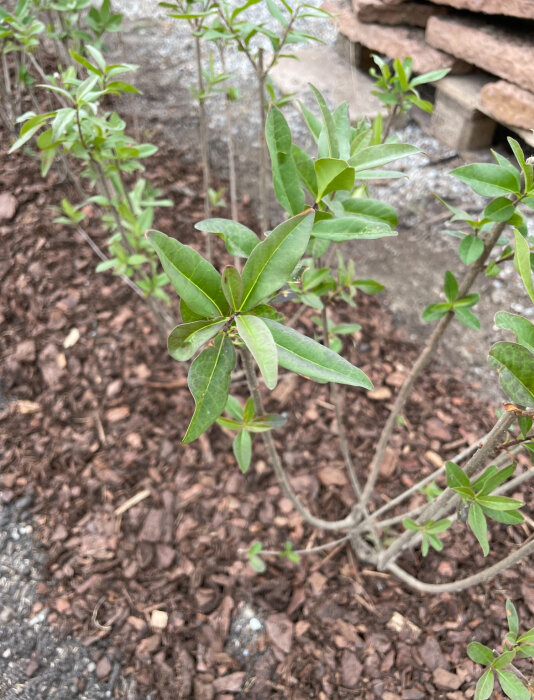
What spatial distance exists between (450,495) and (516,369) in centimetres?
50

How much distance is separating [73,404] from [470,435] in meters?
1.57

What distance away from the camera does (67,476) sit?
6.39ft

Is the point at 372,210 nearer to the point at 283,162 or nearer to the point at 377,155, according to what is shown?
the point at 377,155

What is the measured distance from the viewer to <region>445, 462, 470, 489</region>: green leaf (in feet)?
3.26

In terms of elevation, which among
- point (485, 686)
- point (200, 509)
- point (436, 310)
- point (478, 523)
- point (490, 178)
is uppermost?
point (490, 178)

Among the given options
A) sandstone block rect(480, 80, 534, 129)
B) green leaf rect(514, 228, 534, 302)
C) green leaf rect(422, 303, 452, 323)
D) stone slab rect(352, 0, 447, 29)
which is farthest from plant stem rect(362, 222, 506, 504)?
stone slab rect(352, 0, 447, 29)

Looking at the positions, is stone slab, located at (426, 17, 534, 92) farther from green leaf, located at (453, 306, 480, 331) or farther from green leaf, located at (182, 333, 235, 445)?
green leaf, located at (182, 333, 235, 445)

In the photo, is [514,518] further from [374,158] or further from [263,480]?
[263,480]

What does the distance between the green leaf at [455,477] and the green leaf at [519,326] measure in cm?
31

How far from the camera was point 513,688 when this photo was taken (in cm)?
99

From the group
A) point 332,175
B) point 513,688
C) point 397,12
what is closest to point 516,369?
point 332,175

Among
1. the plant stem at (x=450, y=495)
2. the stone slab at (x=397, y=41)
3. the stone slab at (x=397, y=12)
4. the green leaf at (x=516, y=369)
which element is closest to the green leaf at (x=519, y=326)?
the green leaf at (x=516, y=369)

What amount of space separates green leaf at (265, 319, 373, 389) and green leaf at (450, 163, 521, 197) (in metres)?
0.51

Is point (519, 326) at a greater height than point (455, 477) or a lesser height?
greater
